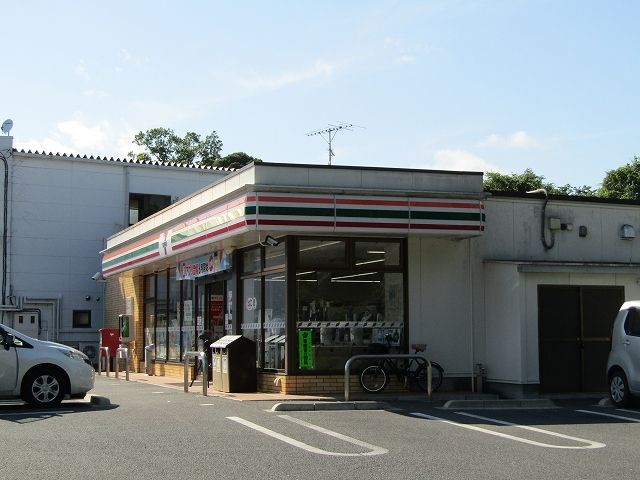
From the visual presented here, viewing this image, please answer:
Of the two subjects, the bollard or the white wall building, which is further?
the white wall building

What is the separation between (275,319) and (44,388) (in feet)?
16.0

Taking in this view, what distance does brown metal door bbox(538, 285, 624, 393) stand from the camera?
17.8 metres

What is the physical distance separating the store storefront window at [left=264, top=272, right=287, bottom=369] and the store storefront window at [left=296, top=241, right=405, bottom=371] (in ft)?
1.44

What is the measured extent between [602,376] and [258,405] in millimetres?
7305

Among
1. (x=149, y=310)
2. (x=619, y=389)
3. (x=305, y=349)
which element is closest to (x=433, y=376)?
(x=305, y=349)

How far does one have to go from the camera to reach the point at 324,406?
14.7m

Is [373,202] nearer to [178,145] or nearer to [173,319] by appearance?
[173,319]

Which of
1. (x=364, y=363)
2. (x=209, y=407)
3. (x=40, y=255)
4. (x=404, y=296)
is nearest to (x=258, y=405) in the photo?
(x=209, y=407)

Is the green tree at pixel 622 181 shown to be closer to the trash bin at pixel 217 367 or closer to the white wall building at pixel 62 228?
the white wall building at pixel 62 228

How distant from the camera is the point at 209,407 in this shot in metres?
14.8

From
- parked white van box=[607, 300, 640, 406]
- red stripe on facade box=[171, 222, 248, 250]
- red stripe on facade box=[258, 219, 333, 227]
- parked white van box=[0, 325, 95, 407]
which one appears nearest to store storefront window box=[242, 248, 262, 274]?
red stripe on facade box=[171, 222, 248, 250]

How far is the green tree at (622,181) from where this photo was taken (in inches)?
1944

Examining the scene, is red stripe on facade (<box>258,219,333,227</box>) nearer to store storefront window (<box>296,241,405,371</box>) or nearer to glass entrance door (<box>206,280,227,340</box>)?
store storefront window (<box>296,241,405,371</box>)

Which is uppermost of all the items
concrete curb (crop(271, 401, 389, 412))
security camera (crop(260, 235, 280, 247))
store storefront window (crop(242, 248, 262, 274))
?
security camera (crop(260, 235, 280, 247))
